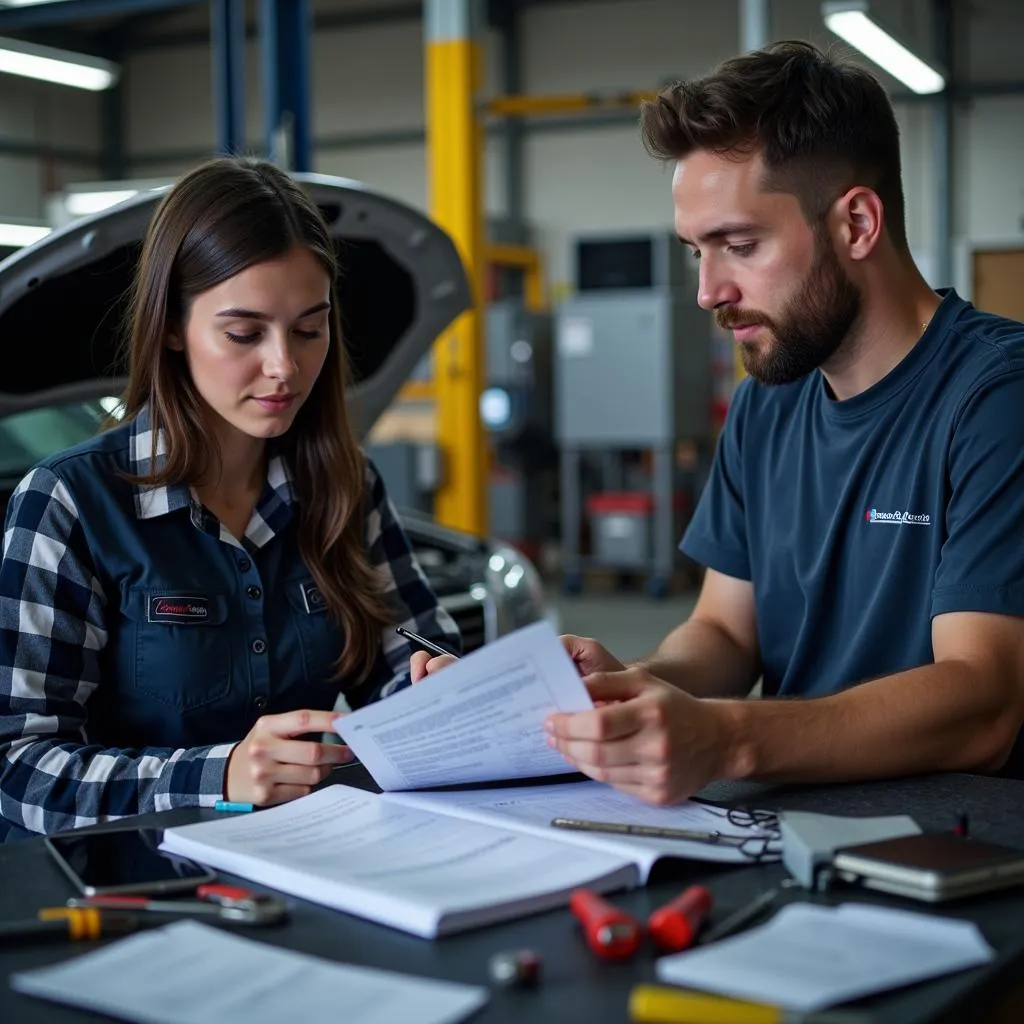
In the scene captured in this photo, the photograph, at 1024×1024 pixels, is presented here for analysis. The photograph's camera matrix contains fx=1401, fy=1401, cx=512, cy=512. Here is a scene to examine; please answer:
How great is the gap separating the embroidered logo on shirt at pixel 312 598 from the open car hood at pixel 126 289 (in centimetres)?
50

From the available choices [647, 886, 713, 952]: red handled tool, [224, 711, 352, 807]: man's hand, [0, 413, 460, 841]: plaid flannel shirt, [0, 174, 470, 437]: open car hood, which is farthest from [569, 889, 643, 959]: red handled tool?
[0, 174, 470, 437]: open car hood

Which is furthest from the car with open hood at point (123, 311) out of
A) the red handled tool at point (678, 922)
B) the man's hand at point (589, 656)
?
the red handled tool at point (678, 922)

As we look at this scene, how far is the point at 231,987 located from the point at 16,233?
214cm

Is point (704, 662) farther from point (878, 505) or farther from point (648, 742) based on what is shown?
point (648, 742)

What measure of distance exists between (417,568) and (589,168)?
11505 millimetres

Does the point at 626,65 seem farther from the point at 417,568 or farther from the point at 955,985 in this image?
the point at 955,985

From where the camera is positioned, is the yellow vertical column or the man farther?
the yellow vertical column

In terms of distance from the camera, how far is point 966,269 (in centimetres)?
1112

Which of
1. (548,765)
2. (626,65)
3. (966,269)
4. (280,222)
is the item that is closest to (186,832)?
(548,765)

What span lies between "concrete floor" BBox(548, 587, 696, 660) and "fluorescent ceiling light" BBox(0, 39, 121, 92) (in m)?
3.45

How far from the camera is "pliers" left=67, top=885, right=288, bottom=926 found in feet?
3.30

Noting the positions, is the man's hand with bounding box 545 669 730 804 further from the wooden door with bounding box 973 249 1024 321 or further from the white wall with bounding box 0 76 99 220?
the white wall with bounding box 0 76 99 220

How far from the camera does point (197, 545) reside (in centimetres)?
170

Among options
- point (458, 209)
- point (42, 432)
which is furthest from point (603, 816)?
point (458, 209)
